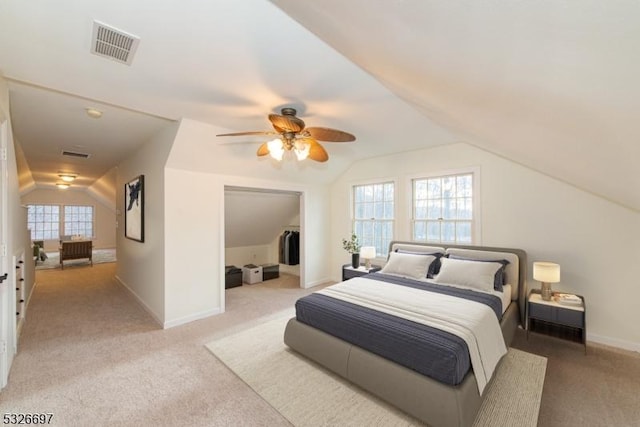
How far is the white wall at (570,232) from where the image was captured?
2.81 metres

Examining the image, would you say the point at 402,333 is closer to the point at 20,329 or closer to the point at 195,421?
the point at 195,421

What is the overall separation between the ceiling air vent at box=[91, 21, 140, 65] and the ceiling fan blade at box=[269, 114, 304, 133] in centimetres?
99

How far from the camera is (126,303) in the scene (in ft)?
14.2

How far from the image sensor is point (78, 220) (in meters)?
10.4

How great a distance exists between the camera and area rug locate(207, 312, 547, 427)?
1889 millimetres

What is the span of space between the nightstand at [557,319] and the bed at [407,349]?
7.6 inches

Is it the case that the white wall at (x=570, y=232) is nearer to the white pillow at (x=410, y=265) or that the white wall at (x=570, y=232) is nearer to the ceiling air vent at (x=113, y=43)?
the white pillow at (x=410, y=265)

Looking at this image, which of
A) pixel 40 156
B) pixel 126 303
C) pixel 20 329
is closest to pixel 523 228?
pixel 126 303

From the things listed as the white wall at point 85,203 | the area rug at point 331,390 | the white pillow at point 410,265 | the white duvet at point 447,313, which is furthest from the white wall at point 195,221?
the white wall at point 85,203

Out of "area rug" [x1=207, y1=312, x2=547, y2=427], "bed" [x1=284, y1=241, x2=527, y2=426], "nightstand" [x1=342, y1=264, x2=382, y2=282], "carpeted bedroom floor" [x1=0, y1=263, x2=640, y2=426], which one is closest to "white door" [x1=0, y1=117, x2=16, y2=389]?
"carpeted bedroom floor" [x1=0, y1=263, x2=640, y2=426]

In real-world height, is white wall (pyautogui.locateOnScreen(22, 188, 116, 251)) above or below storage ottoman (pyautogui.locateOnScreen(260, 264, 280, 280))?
above

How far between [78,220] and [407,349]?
525 inches

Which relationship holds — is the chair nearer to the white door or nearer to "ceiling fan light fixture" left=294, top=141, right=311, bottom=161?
the white door

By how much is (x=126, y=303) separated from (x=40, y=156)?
10.7 ft
